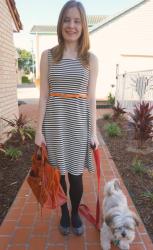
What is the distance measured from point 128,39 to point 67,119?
15.1 metres

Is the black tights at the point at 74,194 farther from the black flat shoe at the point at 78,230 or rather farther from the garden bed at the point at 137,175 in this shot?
the garden bed at the point at 137,175

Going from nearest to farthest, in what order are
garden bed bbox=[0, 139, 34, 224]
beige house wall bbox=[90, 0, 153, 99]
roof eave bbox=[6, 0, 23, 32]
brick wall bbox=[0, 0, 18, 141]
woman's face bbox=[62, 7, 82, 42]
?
woman's face bbox=[62, 7, 82, 42]
garden bed bbox=[0, 139, 34, 224]
brick wall bbox=[0, 0, 18, 141]
roof eave bbox=[6, 0, 23, 32]
beige house wall bbox=[90, 0, 153, 99]

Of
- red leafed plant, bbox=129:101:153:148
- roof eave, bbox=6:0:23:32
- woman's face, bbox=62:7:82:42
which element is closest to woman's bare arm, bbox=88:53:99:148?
woman's face, bbox=62:7:82:42

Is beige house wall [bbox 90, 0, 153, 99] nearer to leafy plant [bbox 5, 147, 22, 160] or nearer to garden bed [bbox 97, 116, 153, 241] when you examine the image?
garden bed [bbox 97, 116, 153, 241]

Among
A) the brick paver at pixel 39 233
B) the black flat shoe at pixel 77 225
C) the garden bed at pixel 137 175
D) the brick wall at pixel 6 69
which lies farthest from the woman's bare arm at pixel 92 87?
the brick wall at pixel 6 69

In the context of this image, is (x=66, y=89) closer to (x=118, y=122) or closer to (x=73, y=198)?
(x=73, y=198)

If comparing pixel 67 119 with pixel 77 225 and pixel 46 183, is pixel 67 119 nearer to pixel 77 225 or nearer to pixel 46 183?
pixel 46 183

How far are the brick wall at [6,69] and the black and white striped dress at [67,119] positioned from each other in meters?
3.68

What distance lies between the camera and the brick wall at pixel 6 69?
6652 mm

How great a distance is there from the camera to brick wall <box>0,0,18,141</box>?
262 inches

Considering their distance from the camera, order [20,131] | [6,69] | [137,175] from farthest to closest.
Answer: [6,69], [20,131], [137,175]

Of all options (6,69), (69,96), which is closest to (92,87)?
(69,96)

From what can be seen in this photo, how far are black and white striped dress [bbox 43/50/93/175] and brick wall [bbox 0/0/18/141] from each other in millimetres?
3678

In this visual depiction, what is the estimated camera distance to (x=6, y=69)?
7.16 m
